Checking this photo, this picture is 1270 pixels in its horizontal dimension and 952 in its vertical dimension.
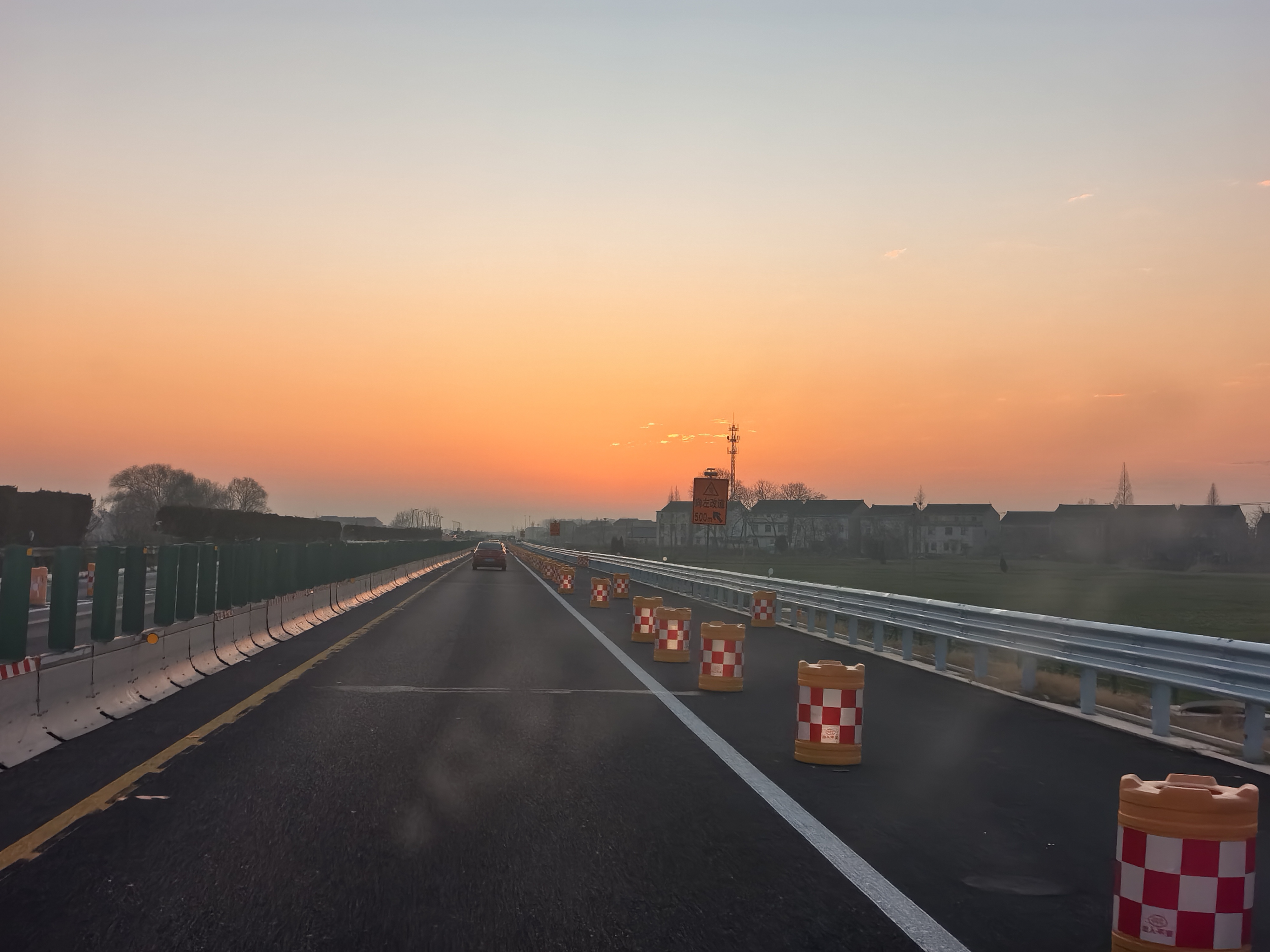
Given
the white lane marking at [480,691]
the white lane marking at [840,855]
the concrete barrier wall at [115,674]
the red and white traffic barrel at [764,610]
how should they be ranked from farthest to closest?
1. the red and white traffic barrel at [764,610]
2. the white lane marking at [480,691]
3. the concrete barrier wall at [115,674]
4. the white lane marking at [840,855]

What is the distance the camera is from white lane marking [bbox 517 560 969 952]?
187 inches

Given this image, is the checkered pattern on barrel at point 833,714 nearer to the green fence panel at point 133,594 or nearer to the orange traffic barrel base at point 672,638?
the green fence panel at point 133,594

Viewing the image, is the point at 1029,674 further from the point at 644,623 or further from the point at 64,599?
the point at 64,599

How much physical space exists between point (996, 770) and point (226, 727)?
263 inches

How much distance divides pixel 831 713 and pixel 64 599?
7313 mm

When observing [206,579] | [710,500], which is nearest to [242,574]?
[206,579]

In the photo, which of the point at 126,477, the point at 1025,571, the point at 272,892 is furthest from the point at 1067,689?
the point at 126,477

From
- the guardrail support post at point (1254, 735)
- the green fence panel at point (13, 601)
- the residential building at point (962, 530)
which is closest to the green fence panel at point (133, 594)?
the green fence panel at point (13, 601)

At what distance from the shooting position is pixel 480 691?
41.8 ft

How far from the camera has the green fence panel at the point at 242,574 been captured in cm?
1641

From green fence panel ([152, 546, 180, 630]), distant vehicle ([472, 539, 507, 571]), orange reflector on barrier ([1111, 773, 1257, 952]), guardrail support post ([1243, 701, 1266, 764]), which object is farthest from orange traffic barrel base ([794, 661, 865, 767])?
distant vehicle ([472, 539, 507, 571])

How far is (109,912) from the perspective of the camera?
190 inches

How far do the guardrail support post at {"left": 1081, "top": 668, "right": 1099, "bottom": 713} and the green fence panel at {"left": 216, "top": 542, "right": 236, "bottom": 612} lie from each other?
1119 cm

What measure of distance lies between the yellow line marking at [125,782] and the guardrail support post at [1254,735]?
8.74m
